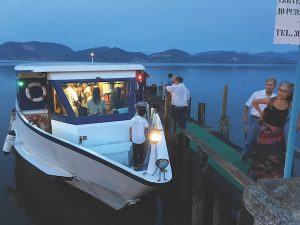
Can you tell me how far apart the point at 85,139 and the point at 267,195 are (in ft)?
20.5

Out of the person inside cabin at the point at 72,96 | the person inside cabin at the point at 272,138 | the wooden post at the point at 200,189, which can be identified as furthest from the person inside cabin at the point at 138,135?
the person inside cabin at the point at 272,138

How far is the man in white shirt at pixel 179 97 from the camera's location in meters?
10.2

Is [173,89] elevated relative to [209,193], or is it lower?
elevated

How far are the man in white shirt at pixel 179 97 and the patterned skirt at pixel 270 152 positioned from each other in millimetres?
4780

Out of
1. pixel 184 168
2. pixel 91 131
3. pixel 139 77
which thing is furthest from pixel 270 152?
pixel 139 77

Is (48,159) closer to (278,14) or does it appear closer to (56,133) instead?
(56,133)

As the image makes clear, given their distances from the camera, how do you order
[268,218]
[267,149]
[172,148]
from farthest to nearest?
[172,148]
[267,149]
[268,218]

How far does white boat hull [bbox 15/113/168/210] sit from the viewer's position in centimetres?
661

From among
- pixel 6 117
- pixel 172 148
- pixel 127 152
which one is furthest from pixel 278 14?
pixel 6 117

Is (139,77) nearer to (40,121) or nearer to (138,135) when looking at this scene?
(138,135)

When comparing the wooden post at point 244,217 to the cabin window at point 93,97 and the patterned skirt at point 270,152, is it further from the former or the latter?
the cabin window at point 93,97

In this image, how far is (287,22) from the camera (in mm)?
2656

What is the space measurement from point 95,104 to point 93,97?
189mm

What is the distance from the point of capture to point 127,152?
8.04 m
